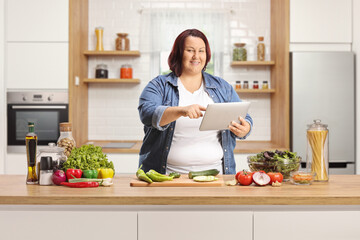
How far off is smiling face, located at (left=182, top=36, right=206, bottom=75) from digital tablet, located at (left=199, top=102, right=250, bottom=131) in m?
0.50

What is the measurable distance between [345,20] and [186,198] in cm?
321

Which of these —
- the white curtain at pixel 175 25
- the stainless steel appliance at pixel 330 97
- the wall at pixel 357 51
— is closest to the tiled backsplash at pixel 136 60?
the white curtain at pixel 175 25

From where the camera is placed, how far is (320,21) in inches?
165

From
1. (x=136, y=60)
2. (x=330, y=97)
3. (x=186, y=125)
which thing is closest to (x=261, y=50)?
(x=330, y=97)

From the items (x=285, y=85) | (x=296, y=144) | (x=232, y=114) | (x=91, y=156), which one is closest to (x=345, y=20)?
(x=285, y=85)

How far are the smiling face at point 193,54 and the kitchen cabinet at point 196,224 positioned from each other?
104cm

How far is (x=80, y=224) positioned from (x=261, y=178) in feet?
2.88

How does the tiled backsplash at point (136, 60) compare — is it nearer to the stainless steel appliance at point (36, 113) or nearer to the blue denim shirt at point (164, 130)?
the stainless steel appliance at point (36, 113)

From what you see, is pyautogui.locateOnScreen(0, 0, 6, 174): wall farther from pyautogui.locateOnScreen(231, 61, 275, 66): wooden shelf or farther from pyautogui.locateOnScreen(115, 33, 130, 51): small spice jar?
pyautogui.locateOnScreen(231, 61, 275, 66): wooden shelf

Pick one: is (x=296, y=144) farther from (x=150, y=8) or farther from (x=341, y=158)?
(x=150, y=8)

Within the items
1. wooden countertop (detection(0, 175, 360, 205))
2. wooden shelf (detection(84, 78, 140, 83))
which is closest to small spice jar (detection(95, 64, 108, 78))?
wooden shelf (detection(84, 78, 140, 83))

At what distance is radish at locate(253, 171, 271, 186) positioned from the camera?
2.02m

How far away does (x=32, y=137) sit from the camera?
2082 mm

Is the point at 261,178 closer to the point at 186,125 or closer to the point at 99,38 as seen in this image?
the point at 186,125
